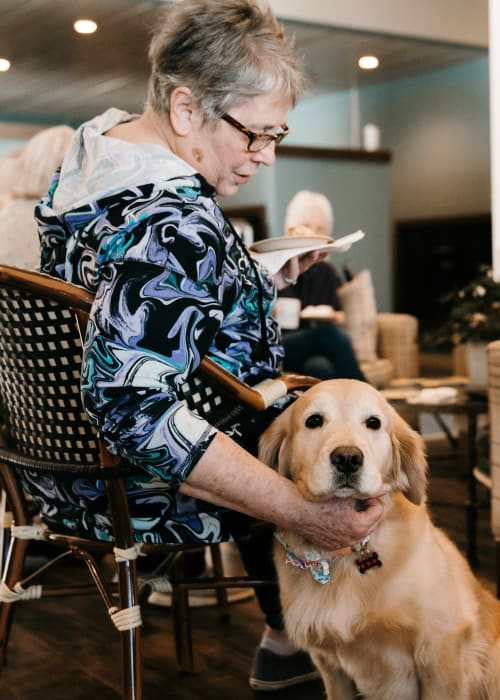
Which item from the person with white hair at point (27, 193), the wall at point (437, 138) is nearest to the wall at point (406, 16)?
the wall at point (437, 138)

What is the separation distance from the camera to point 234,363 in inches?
57.5

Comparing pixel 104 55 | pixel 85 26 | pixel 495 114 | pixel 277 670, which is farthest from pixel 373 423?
pixel 104 55

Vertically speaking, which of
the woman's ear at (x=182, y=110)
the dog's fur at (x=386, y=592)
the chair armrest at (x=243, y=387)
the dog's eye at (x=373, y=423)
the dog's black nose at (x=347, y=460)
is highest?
the woman's ear at (x=182, y=110)

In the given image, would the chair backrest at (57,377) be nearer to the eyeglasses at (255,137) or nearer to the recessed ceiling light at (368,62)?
the eyeglasses at (255,137)

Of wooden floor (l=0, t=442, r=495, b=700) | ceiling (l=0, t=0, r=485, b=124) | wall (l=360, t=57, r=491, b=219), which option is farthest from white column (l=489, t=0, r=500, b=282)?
wall (l=360, t=57, r=491, b=219)

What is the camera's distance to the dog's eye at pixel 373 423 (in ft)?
4.47

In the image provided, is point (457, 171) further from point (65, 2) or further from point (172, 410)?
point (172, 410)

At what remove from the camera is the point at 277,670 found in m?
1.93

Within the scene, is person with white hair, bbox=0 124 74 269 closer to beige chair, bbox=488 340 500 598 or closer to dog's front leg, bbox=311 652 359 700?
beige chair, bbox=488 340 500 598

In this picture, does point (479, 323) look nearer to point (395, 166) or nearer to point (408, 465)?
point (408, 465)

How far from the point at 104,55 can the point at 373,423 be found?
599 centimetres

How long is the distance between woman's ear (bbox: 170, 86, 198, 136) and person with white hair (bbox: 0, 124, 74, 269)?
1165 mm

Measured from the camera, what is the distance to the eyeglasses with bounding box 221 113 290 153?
1.40 metres

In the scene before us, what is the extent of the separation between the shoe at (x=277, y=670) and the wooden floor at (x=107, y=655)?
0.9 inches
